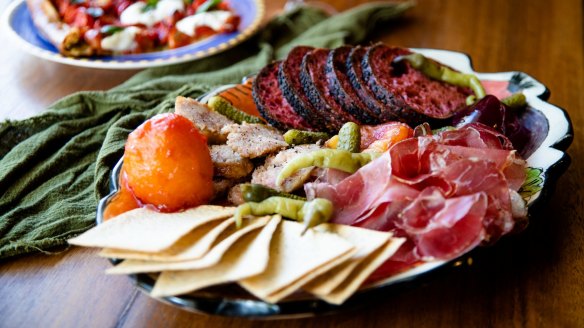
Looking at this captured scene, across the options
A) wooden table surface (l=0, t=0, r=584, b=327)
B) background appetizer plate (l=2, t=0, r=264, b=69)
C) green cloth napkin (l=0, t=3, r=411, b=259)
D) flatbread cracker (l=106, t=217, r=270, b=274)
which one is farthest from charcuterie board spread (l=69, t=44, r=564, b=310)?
background appetizer plate (l=2, t=0, r=264, b=69)

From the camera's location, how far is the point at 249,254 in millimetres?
1687

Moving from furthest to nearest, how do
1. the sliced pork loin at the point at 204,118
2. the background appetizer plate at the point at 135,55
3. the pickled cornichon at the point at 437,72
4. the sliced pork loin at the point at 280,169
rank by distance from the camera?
the background appetizer plate at the point at 135,55 < the pickled cornichon at the point at 437,72 < the sliced pork loin at the point at 204,118 < the sliced pork loin at the point at 280,169

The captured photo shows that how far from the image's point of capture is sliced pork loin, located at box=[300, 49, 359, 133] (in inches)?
102

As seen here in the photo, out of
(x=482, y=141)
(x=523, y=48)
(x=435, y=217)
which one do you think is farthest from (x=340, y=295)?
(x=523, y=48)

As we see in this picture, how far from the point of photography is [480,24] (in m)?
4.29

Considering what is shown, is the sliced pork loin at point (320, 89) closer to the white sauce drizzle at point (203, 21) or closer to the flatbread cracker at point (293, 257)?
the flatbread cracker at point (293, 257)

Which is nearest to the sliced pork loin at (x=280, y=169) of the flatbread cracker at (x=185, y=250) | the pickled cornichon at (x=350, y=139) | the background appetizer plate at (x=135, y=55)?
the pickled cornichon at (x=350, y=139)

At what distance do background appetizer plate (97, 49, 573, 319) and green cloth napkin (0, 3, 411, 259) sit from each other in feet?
1.10

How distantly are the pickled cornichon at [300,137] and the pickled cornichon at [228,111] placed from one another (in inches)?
10.5

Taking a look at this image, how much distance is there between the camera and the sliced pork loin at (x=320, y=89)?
8.46ft

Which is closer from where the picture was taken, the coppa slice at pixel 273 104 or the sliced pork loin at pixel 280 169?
the sliced pork loin at pixel 280 169

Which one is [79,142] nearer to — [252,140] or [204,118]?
[204,118]

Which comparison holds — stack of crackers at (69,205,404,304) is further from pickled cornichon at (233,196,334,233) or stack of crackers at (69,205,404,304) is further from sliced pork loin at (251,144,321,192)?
sliced pork loin at (251,144,321,192)

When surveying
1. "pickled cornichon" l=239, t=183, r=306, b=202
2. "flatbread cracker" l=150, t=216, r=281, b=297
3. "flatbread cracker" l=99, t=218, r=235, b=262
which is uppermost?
"flatbread cracker" l=99, t=218, r=235, b=262
